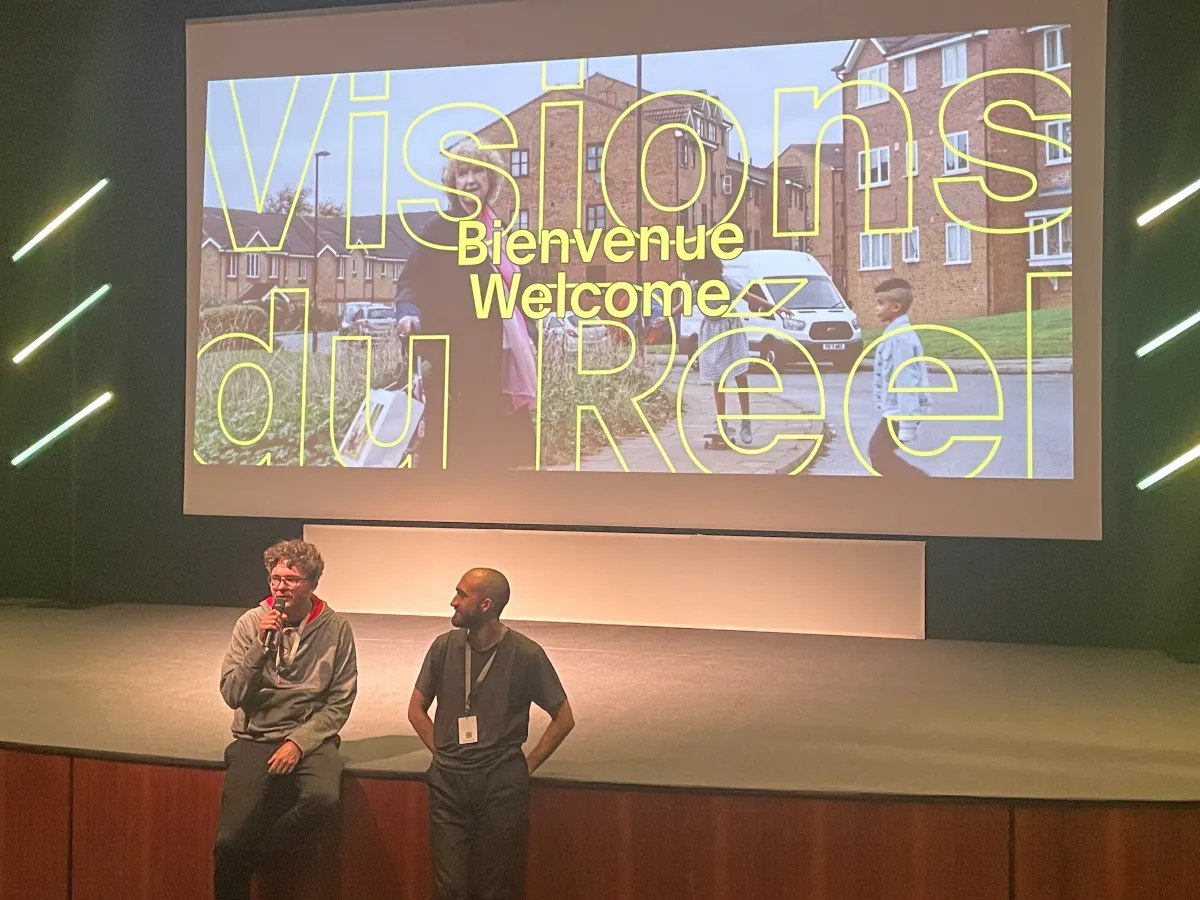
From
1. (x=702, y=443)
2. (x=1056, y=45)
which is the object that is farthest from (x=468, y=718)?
(x=1056, y=45)

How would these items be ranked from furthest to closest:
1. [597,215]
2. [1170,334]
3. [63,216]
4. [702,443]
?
1. [63,216]
2. [597,215]
3. [702,443]
4. [1170,334]

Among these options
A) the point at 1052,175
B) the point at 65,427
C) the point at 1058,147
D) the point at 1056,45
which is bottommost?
the point at 65,427

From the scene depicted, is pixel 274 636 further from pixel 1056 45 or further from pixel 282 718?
pixel 1056 45

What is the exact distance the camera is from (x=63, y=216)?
5.57m

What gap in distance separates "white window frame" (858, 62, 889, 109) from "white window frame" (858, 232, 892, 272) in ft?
1.78

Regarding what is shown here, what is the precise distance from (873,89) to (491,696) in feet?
10.5

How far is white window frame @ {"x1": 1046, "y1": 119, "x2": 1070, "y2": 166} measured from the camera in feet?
14.5

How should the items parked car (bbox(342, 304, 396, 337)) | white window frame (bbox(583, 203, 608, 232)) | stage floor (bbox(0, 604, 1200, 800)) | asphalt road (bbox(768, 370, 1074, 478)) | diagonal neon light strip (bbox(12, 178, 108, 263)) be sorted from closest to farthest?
1. stage floor (bbox(0, 604, 1200, 800))
2. asphalt road (bbox(768, 370, 1074, 478))
3. white window frame (bbox(583, 203, 608, 232))
4. parked car (bbox(342, 304, 396, 337))
5. diagonal neon light strip (bbox(12, 178, 108, 263))

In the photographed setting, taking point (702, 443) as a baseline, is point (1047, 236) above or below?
above

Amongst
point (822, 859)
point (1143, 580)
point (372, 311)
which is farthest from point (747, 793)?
point (372, 311)

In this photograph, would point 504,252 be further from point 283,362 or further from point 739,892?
point 739,892

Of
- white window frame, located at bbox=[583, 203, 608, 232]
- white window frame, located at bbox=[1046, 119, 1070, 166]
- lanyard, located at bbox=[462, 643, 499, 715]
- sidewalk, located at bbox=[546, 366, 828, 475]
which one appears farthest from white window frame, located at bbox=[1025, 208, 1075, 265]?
lanyard, located at bbox=[462, 643, 499, 715]

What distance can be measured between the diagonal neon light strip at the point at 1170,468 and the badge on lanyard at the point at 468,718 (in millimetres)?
3175

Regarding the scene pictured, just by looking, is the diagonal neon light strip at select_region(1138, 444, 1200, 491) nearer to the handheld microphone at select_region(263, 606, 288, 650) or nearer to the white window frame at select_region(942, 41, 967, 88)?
the white window frame at select_region(942, 41, 967, 88)
